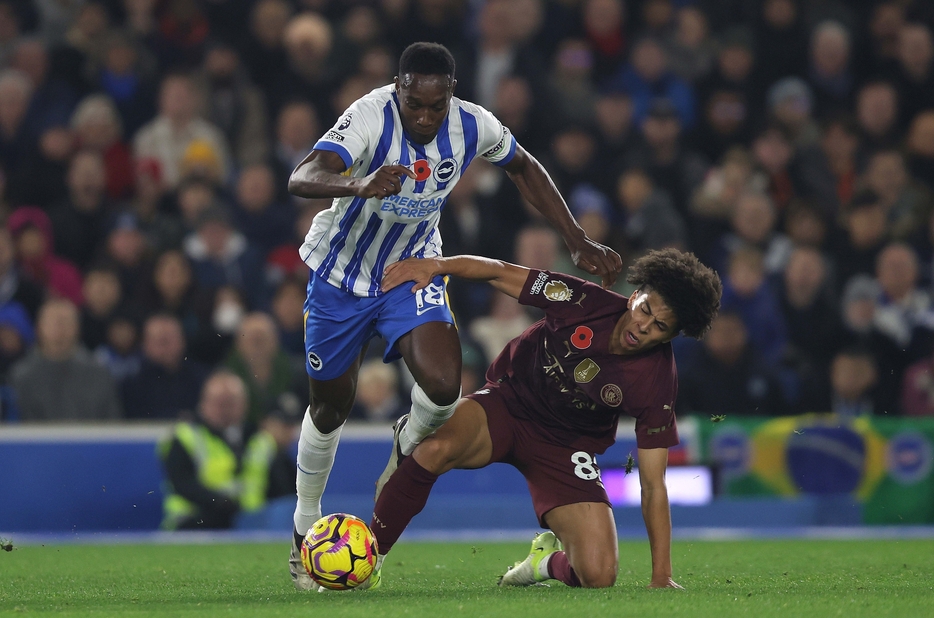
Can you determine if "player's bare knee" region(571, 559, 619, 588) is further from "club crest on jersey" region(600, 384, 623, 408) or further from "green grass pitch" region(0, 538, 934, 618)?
"club crest on jersey" region(600, 384, 623, 408)

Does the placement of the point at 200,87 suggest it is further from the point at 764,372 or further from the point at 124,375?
the point at 764,372

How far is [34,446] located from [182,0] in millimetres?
4605

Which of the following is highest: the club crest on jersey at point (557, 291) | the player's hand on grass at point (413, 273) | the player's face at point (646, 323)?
the player's hand on grass at point (413, 273)

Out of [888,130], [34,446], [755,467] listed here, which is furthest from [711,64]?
[34,446]

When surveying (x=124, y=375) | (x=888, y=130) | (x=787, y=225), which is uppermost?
(x=888, y=130)

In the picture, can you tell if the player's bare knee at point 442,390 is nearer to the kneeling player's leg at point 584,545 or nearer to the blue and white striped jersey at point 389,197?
the blue and white striped jersey at point 389,197

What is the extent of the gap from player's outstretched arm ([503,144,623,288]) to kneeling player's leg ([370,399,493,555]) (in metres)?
0.90

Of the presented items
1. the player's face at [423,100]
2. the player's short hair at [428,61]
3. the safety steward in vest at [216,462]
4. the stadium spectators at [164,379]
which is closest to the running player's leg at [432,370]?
the player's face at [423,100]

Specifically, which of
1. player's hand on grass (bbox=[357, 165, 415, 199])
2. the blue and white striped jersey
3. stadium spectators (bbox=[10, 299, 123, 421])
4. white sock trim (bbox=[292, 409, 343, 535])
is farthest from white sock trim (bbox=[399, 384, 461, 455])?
stadium spectators (bbox=[10, 299, 123, 421])

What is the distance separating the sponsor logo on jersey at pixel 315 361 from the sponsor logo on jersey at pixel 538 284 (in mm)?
995

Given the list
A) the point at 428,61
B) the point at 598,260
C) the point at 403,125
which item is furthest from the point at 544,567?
the point at 428,61

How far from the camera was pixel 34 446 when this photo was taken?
915cm

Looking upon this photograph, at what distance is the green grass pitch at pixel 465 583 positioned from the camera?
4.62 m

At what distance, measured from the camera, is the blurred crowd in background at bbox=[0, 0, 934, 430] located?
386 inches
